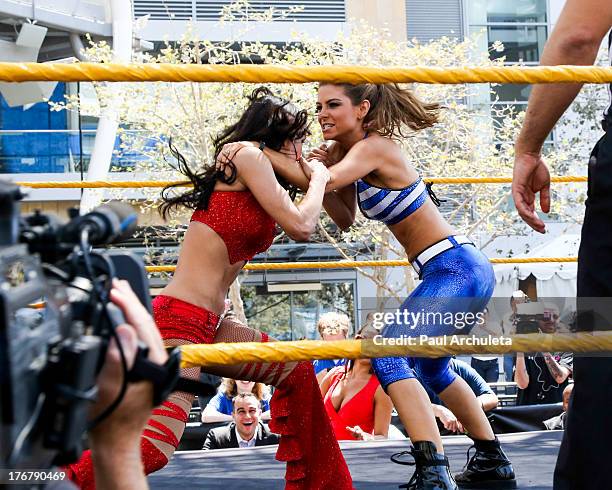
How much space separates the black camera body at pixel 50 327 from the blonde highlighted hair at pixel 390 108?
81.7 inches

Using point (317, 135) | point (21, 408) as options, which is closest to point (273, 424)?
point (21, 408)

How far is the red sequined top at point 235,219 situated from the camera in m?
2.58

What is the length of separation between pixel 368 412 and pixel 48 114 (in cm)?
1660

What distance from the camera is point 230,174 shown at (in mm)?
2617

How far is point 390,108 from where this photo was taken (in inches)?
121

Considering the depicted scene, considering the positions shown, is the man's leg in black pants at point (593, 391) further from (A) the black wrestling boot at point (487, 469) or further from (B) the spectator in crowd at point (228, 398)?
(B) the spectator in crowd at point (228, 398)

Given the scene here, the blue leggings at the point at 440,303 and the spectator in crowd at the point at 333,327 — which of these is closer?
the blue leggings at the point at 440,303

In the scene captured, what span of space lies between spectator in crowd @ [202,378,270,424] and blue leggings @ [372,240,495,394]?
2.25m

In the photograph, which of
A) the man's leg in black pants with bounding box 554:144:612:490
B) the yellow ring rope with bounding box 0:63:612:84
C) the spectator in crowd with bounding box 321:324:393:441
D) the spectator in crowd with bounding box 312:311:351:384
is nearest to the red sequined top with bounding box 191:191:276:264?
the yellow ring rope with bounding box 0:63:612:84

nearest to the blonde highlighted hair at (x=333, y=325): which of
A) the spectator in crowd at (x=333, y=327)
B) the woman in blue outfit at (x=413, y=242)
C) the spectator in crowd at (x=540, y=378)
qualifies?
the spectator in crowd at (x=333, y=327)

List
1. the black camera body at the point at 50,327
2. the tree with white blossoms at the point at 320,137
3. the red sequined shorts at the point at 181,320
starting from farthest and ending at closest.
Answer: the tree with white blossoms at the point at 320,137 < the red sequined shorts at the point at 181,320 < the black camera body at the point at 50,327

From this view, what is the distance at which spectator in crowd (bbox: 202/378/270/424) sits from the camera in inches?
203

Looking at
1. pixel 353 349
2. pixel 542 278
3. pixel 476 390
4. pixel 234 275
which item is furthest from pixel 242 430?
pixel 542 278

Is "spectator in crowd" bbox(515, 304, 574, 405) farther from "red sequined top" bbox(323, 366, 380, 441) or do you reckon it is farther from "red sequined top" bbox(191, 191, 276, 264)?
"red sequined top" bbox(191, 191, 276, 264)
